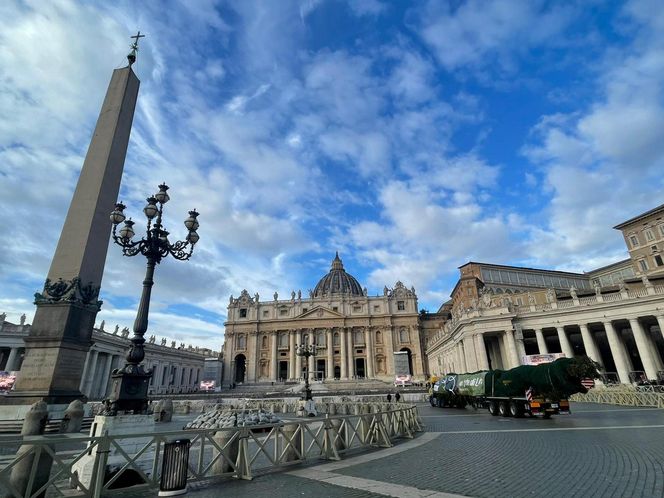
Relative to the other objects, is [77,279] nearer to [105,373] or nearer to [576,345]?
[105,373]

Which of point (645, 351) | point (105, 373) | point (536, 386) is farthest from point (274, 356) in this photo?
point (536, 386)

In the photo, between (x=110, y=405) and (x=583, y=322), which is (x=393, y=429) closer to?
(x=110, y=405)

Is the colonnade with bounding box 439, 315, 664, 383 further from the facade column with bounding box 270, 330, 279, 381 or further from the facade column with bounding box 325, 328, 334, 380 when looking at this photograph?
the facade column with bounding box 270, 330, 279, 381

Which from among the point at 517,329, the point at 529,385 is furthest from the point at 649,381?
the point at 529,385

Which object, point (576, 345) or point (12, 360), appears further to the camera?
point (576, 345)

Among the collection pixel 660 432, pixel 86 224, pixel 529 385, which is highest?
pixel 86 224

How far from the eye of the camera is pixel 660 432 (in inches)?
422

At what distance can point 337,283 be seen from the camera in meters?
104

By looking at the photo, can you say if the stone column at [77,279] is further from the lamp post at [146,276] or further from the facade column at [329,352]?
the facade column at [329,352]

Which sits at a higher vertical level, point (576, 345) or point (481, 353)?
point (576, 345)

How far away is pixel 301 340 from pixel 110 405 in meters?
74.4

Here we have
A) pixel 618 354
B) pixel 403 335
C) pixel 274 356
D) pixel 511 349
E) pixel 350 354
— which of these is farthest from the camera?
pixel 403 335

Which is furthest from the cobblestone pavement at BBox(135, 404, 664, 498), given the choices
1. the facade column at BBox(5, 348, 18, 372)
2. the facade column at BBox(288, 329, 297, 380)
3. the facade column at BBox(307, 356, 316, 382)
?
the facade column at BBox(288, 329, 297, 380)

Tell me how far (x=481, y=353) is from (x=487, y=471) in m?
36.3
